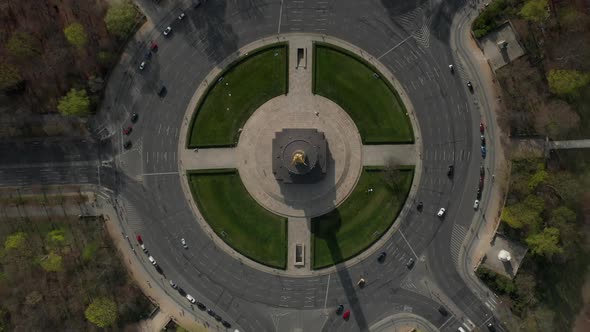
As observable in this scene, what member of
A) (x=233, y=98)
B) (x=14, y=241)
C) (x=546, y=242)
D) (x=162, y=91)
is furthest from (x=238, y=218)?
(x=546, y=242)

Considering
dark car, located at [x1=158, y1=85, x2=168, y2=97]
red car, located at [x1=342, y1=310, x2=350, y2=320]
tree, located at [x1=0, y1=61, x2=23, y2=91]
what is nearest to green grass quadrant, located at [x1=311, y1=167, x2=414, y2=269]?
red car, located at [x1=342, y1=310, x2=350, y2=320]

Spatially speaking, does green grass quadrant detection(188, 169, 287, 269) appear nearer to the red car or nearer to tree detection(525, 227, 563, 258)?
the red car

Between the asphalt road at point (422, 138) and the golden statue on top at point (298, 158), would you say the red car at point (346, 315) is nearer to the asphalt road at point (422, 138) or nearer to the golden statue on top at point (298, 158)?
the asphalt road at point (422, 138)

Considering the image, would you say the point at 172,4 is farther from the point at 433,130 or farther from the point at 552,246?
the point at 552,246

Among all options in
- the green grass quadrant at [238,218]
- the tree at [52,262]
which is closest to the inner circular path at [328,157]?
the green grass quadrant at [238,218]

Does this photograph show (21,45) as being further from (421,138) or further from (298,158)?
(421,138)

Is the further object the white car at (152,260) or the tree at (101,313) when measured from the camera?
the white car at (152,260)

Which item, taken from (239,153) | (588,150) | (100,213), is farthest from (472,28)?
(100,213)
